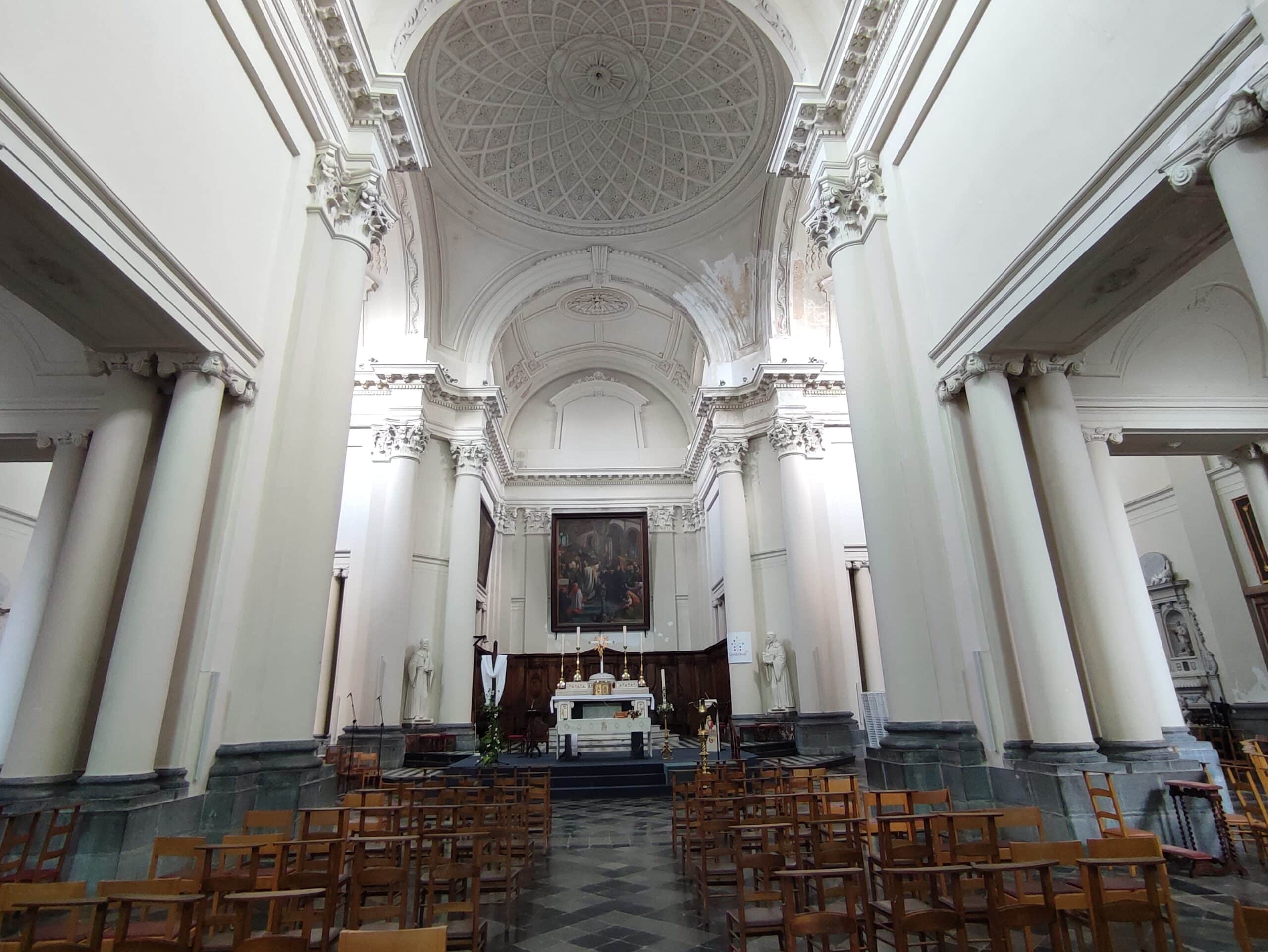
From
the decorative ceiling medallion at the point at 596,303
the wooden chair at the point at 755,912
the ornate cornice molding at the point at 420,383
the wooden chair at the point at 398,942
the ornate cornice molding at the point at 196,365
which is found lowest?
the wooden chair at the point at 755,912

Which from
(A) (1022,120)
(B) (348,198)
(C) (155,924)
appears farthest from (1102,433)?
(C) (155,924)

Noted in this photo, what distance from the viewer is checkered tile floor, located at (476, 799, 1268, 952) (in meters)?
3.77

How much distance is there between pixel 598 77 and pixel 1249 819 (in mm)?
13917

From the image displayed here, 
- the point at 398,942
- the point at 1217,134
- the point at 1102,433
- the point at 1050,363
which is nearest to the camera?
the point at 398,942

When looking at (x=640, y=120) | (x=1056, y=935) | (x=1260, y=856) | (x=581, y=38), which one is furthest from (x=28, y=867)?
(x=640, y=120)

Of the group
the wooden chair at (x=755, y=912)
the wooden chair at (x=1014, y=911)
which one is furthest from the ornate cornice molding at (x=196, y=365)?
the wooden chair at (x=1014, y=911)

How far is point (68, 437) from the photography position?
282 inches

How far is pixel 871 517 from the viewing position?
7562 millimetres

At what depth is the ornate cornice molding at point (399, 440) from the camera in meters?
14.2

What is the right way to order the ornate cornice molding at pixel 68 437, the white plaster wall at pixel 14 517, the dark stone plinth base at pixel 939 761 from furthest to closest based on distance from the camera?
the white plaster wall at pixel 14 517 → the ornate cornice molding at pixel 68 437 → the dark stone plinth base at pixel 939 761

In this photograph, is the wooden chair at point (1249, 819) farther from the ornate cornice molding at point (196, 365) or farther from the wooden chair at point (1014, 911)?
the ornate cornice molding at point (196, 365)

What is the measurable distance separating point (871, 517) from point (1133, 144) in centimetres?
406

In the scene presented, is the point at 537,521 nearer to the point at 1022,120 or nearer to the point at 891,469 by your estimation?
the point at 891,469

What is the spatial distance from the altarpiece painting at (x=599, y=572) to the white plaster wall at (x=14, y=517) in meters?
11.6
